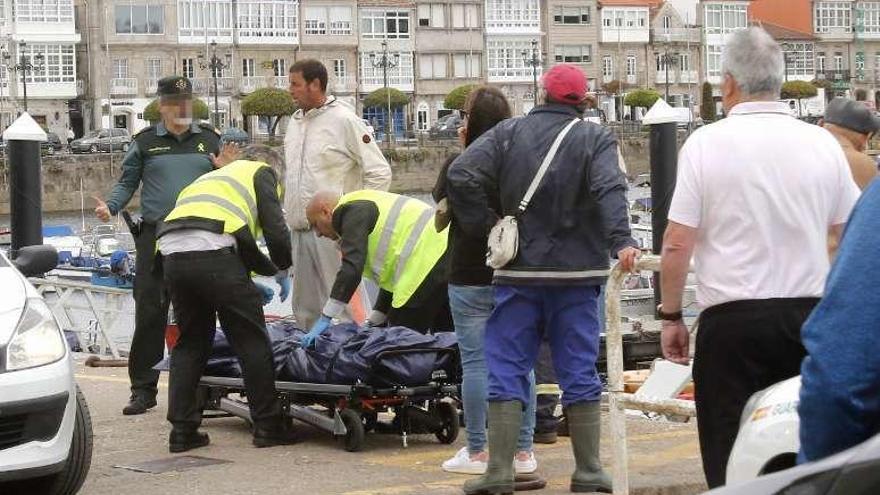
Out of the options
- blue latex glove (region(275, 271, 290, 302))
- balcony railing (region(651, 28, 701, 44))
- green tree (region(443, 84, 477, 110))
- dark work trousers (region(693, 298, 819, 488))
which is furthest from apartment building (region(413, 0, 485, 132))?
dark work trousers (region(693, 298, 819, 488))

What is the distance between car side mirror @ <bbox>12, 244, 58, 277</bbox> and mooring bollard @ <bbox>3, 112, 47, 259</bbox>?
823cm

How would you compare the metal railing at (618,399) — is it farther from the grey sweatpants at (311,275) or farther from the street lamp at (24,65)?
the street lamp at (24,65)

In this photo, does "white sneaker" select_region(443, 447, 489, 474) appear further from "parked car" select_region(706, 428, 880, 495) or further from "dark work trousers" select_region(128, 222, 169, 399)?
"parked car" select_region(706, 428, 880, 495)

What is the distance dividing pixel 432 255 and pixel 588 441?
2.12m

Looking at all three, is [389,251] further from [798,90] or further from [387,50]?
[798,90]

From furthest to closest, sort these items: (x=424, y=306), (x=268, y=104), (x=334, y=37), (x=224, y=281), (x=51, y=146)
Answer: (x=334, y=37)
(x=268, y=104)
(x=51, y=146)
(x=424, y=306)
(x=224, y=281)

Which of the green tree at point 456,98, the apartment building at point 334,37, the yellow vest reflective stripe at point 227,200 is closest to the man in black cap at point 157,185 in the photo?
the yellow vest reflective stripe at point 227,200

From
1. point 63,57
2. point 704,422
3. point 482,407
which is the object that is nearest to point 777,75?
point 704,422

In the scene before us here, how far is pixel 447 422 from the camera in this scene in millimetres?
9031

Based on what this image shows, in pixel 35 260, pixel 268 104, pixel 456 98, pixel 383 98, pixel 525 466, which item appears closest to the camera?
pixel 525 466

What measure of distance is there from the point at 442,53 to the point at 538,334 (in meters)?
110

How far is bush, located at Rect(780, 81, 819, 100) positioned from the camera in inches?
4722

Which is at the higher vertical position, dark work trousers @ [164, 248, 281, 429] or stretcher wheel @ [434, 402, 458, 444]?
dark work trousers @ [164, 248, 281, 429]

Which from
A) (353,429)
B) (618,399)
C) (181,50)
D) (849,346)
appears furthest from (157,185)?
(181,50)
